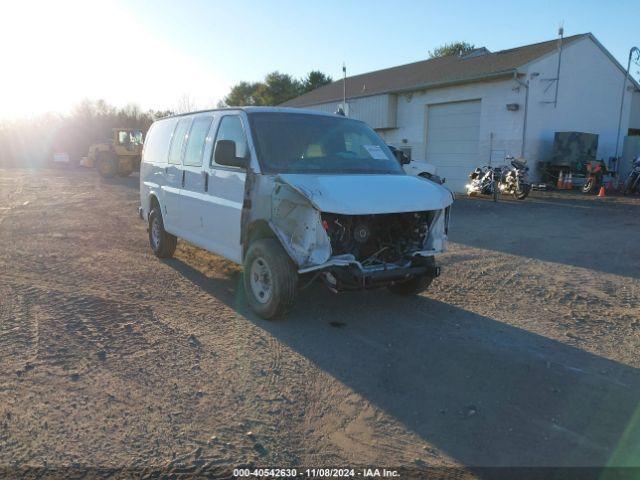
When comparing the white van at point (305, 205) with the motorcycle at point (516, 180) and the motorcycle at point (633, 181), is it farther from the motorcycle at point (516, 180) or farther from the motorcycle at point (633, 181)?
the motorcycle at point (633, 181)

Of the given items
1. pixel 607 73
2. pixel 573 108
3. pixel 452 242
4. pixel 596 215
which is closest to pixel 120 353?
pixel 452 242

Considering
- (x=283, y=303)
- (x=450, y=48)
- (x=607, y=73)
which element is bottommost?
(x=283, y=303)

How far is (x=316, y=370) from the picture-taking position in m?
4.09

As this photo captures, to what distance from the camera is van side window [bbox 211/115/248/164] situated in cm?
547

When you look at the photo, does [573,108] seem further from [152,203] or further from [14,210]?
[14,210]

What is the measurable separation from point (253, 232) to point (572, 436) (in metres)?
3.40

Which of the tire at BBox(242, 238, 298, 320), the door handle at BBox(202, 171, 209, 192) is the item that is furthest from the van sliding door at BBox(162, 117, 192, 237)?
the tire at BBox(242, 238, 298, 320)

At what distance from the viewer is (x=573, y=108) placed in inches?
810

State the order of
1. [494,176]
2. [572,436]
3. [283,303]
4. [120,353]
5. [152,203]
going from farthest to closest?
[494,176] → [152,203] → [283,303] → [120,353] → [572,436]

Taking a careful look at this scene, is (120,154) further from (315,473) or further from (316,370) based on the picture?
(315,473)

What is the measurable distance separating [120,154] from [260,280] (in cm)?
2384

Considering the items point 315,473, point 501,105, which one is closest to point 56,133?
point 501,105

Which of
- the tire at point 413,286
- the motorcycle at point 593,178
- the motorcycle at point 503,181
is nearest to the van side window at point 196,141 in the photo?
the tire at point 413,286

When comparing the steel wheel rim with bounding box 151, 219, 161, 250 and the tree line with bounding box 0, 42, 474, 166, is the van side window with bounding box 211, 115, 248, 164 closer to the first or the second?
the steel wheel rim with bounding box 151, 219, 161, 250
